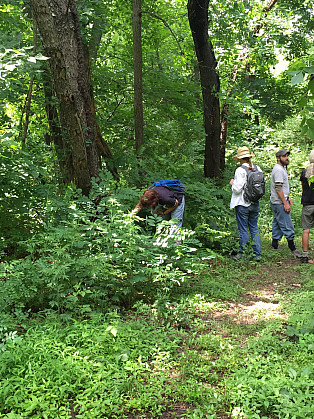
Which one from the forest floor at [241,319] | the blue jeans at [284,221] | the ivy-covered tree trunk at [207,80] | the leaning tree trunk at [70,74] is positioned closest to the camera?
the forest floor at [241,319]

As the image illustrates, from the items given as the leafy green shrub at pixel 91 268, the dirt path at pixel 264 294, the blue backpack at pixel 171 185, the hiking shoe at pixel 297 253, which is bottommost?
the dirt path at pixel 264 294

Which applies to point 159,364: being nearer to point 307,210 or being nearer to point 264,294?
point 264,294

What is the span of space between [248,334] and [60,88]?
439 cm

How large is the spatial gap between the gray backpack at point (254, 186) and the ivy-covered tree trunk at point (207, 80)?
2207 mm

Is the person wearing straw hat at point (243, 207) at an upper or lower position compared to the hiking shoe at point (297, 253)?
upper

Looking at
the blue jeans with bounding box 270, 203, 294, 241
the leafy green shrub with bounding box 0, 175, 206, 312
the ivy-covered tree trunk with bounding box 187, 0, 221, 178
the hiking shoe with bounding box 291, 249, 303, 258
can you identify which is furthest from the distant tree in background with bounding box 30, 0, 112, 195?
the hiking shoe with bounding box 291, 249, 303, 258

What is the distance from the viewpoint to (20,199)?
217 inches

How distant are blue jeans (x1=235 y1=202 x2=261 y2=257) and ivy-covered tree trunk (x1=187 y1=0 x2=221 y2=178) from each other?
2.20 meters

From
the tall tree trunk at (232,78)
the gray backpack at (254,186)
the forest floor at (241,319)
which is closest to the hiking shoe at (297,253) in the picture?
the forest floor at (241,319)

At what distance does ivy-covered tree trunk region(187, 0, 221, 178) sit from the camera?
797cm

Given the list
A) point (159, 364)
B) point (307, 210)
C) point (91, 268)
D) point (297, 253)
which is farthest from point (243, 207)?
point (159, 364)

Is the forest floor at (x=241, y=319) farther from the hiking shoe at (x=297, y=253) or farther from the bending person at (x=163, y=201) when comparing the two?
the bending person at (x=163, y=201)

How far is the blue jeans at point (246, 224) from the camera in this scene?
702 cm

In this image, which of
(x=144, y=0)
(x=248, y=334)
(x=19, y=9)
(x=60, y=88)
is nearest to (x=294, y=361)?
(x=248, y=334)
